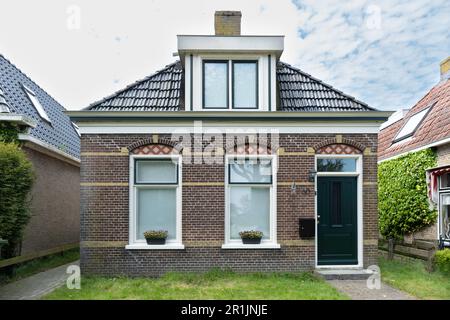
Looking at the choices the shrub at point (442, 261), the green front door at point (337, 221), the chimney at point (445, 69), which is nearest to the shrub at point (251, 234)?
the green front door at point (337, 221)

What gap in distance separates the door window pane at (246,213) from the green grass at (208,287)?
1.10 metres

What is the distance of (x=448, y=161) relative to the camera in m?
10.4

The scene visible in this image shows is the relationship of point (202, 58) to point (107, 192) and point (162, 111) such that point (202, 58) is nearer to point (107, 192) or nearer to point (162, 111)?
point (162, 111)

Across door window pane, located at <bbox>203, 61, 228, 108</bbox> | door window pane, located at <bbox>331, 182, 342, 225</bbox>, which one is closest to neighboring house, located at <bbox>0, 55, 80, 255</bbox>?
door window pane, located at <bbox>203, 61, 228, 108</bbox>

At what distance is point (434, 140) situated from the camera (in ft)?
35.5

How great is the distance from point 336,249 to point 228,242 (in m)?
2.76

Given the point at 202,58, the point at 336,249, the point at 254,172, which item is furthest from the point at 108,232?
the point at 336,249

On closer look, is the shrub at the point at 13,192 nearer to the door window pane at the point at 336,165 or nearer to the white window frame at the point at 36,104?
the white window frame at the point at 36,104

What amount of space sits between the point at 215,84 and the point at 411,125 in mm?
8596

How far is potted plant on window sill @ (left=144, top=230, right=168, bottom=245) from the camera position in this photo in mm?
→ 8625

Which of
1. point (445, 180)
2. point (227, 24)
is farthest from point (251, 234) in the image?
point (445, 180)

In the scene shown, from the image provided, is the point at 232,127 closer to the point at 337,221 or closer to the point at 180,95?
the point at 180,95

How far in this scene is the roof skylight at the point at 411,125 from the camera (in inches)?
504

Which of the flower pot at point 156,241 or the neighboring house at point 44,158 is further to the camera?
the neighboring house at point 44,158
